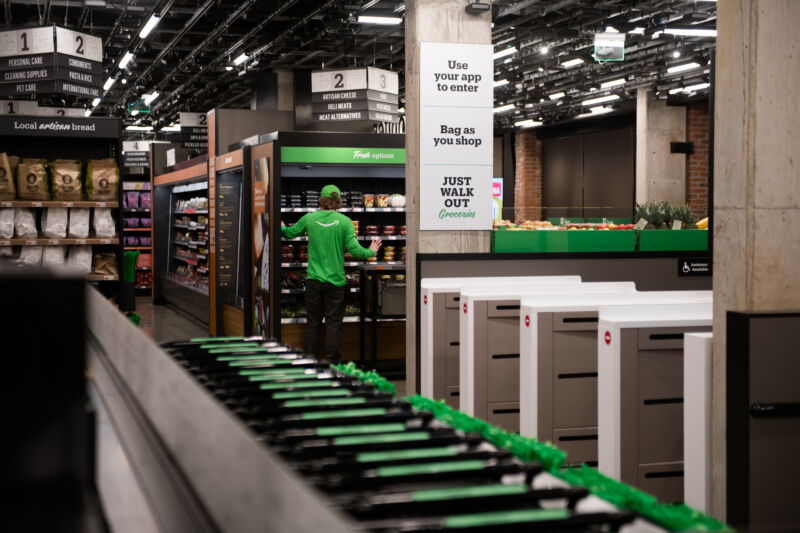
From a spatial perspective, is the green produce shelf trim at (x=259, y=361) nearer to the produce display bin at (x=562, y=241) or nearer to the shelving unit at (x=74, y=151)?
the shelving unit at (x=74, y=151)

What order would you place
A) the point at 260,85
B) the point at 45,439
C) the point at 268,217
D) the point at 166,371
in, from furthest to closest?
1. the point at 260,85
2. the point at 268,217
3. the point at 166,371
4. the point at 45,439

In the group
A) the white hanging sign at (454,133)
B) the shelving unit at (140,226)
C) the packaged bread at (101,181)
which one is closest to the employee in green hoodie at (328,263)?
the white hanging sign at (454,133)

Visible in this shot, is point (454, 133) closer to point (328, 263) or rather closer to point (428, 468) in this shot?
point (328, 263)

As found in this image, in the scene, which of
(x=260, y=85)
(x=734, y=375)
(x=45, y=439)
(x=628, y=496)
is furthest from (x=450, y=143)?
(x=260, y=85)

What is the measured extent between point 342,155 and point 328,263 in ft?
4.70

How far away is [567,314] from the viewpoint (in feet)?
15.3

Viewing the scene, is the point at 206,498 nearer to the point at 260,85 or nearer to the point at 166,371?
the point at 166,371

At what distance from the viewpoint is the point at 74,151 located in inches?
266

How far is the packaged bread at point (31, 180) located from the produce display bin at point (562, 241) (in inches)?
128

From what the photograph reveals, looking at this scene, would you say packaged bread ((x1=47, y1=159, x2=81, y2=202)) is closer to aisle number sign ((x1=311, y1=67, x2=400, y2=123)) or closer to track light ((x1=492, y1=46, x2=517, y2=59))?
aisle number sign ((x1=311, y1=67, x2=400, y2=123))

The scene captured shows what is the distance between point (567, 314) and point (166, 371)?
3.32 metres

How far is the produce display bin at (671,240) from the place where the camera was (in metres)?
7.24

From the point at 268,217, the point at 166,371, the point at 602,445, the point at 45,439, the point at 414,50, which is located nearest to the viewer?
the point at 45,439

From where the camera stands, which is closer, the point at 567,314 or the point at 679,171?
the point at 567,314
